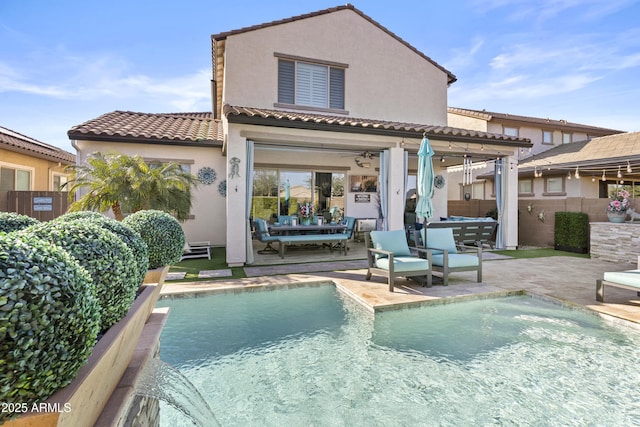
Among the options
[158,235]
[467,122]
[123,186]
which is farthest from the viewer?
[467,122]

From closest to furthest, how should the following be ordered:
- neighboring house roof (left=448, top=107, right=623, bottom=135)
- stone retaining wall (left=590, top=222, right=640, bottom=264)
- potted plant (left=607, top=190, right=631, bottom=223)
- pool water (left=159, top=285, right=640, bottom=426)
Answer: pool water (left=159, top=285, right=640, bottom=426) → stone retaining wall (left=590, top=222, right=640, bottom=264) → potted plant (left=607, top=190, right=631, bottom=223) → neighboring house roof (left=448, top=107, right=623, bottom=135)

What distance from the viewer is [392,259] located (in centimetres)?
612

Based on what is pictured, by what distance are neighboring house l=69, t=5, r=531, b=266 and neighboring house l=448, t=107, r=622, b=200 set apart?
7144 millimetres

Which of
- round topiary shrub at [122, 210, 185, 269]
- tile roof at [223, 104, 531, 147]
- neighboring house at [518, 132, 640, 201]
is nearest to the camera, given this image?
round topiary shrub at [122, 210, 185, 269]

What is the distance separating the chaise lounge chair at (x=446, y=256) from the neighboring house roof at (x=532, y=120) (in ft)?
49.2

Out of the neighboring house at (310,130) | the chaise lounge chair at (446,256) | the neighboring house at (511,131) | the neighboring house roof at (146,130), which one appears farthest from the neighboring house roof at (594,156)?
the neighboring house roof at (146,130)

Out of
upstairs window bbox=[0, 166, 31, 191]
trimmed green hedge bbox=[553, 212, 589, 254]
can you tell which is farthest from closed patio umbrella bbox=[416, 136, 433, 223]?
upstairs window bbox=[0, 166, 31, 191]

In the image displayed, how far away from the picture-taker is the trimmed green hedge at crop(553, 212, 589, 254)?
1121 cm

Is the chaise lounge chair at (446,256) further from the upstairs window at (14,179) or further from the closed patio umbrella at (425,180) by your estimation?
the upstairs window at (14,179)

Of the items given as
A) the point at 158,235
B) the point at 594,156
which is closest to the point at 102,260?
the point at 158,235

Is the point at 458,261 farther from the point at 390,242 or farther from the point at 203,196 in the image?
the point at 203,196

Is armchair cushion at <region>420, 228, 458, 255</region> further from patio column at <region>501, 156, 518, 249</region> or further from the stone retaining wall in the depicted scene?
the stone retaining wall

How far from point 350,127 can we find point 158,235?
21.3 feet

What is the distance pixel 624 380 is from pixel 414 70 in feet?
41.0
